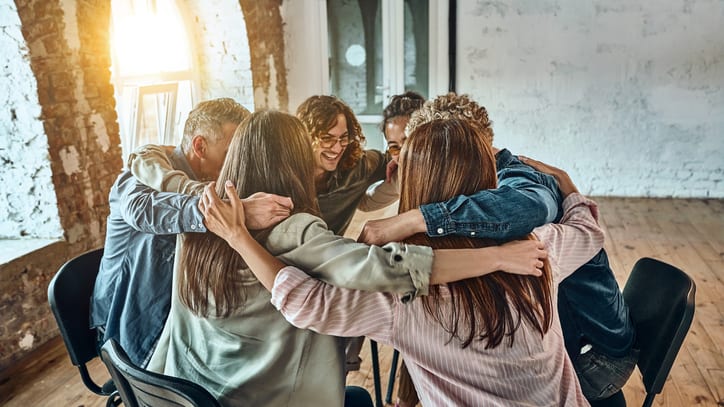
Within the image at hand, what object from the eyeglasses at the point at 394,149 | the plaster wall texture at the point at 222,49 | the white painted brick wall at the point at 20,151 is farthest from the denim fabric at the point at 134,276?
the plaster wall texture at the point at 222,49

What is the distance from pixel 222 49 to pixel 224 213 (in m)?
4.05

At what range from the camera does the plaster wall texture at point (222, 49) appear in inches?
188

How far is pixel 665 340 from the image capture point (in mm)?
1496

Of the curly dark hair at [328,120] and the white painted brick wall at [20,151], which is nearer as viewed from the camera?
the curly dark hair at [328,120]

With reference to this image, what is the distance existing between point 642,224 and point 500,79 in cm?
207

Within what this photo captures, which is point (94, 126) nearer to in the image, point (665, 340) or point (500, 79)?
point (665, 340)

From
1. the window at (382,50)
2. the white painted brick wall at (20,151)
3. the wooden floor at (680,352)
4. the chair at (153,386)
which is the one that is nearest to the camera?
the chair at (153,386)

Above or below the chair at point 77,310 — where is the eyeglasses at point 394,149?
above

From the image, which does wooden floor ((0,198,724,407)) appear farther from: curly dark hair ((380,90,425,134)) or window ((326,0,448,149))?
window ((326,0,448,149))

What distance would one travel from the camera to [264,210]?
1236mm

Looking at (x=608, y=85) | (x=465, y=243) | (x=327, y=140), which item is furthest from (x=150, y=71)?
(x=608, y=85)

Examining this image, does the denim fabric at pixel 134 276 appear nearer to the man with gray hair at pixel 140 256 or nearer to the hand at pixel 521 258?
the man with gray hair at pixel 140 256

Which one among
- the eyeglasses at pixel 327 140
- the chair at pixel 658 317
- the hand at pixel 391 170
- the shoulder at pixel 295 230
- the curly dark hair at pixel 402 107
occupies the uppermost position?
the curly dark hair at pixel 402 107

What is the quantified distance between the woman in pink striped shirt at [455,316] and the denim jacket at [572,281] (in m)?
0.11
